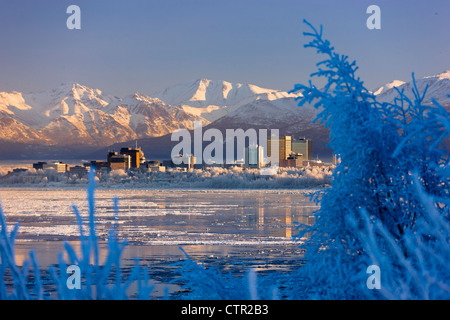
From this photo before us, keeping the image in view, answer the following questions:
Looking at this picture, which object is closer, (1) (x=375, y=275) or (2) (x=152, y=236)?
(1) (x=375, y=275)

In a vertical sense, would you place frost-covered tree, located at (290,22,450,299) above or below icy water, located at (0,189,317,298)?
above

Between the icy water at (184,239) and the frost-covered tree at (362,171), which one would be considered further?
the icy water at (184,239)

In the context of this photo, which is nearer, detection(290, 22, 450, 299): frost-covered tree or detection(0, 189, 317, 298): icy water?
detection(290, 22, 450, 299): frost-covered tree

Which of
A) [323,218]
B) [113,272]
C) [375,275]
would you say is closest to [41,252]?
[113,272]

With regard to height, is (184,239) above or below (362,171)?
below

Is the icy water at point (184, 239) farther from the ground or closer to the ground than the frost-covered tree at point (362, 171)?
closer to the ground

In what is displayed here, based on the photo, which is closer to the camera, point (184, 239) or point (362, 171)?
point (362, 171)

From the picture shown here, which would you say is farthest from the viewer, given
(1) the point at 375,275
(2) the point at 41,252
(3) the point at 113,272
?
(2) the point at 41,252

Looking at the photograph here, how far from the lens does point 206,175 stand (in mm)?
120875

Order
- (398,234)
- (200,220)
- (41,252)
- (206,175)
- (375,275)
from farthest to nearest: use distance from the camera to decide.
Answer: (206,175)
(200,220)
(41,252)
(398,234)
(375,275)
